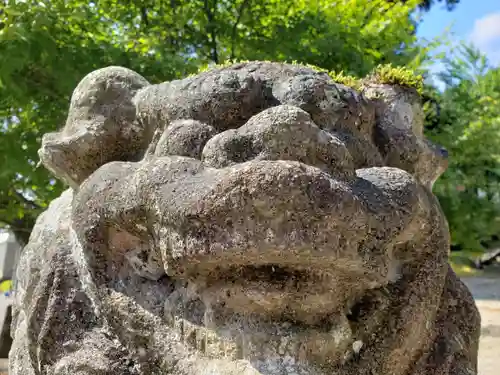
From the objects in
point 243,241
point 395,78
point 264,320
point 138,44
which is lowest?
point 264,320

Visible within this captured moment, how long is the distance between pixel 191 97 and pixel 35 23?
8.53ft

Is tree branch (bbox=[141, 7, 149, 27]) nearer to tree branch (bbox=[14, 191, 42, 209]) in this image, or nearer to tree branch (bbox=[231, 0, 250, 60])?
tree branch (bbox=[231, 0, 250, 60])

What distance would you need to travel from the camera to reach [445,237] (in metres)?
1.70

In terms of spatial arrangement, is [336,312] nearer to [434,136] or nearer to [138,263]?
[138,263]

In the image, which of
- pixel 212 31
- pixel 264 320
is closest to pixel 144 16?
pixel 212 31

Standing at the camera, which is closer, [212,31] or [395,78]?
[395,78]

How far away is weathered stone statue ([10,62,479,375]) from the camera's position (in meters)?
1.28

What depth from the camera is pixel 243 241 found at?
49.8 inches

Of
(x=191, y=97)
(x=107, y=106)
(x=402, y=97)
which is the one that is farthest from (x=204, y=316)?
(x=402, y=97)

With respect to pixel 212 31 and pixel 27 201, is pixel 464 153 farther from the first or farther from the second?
pixel 27 201

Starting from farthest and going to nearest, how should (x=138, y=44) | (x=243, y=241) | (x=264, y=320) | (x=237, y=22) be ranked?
(x=138, y=44) < (x=237, y=22) < (x=264, y=320) < (x=243, y=241)

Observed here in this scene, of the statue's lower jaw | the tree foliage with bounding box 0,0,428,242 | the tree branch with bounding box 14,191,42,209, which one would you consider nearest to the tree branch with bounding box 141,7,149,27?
the tree foliage with bounding box 0,0,428,242

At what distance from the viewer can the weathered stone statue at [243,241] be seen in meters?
1.28

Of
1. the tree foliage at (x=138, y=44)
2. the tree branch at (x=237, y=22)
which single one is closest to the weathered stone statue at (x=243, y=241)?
the tree foliage at (x=138, y=44)
